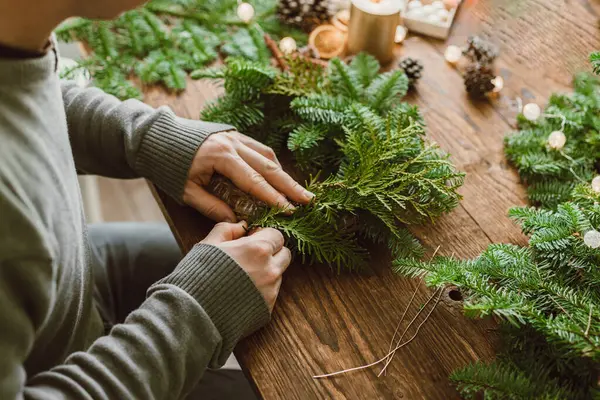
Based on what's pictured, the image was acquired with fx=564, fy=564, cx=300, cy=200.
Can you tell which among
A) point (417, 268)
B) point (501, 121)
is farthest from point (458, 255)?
point (501, 121)

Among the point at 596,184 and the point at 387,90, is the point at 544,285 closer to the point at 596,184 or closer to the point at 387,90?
the point at 596,184

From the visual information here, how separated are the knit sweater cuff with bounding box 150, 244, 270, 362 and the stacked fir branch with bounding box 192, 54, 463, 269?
0.09 meters

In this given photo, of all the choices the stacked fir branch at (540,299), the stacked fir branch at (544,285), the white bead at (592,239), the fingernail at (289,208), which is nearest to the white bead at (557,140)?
the stacked fir branch at (544,285)

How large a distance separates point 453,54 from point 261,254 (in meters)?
0.62

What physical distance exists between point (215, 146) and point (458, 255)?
39 centimetres

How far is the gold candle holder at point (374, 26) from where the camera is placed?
103cm

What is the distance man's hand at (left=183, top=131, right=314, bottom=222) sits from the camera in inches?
32.2

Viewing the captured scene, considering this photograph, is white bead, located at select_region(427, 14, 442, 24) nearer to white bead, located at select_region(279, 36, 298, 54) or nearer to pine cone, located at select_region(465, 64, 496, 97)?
pine cone, located at select_region(465, 64, 496, 97)

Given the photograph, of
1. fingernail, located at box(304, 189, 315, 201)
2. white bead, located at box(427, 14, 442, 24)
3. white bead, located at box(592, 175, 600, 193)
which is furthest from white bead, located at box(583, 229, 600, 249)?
white bead, located at box(427, 14, 442, 24)

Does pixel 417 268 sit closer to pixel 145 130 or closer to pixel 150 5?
pixel 145 130

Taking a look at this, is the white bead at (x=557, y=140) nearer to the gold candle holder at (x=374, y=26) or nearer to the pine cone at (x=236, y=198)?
the gold candle holder at (x=374, y=26)

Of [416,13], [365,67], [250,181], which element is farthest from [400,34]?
[250,181]

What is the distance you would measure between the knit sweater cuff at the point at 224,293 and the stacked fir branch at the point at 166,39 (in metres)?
0.41

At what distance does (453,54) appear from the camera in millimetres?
1111
